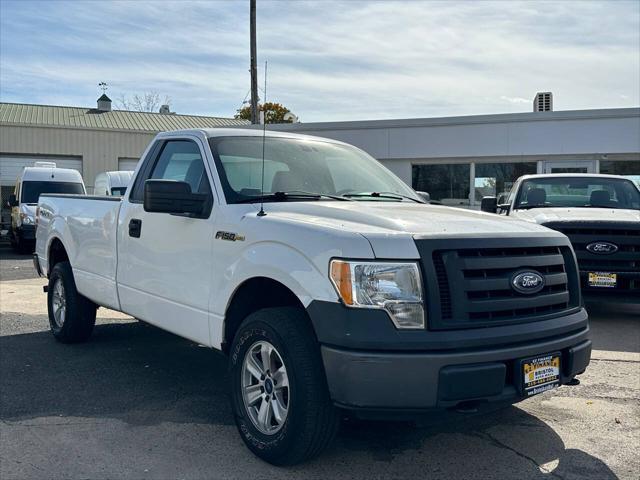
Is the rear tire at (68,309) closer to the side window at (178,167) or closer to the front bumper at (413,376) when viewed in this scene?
the side window at (178,167)

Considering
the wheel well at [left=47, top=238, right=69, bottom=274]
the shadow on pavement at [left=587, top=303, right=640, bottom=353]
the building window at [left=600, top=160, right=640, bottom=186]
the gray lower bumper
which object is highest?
the building window at [left=600, top=160, right=640, bottom=186]

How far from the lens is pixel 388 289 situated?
3385 millimetres

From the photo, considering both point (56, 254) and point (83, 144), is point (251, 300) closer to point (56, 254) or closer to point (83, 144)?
point (56, 254)

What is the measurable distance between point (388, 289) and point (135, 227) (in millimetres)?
2729

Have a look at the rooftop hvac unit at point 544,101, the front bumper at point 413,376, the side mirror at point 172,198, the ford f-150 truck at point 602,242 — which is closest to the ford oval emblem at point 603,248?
the ford f-150 truck at point 602,242

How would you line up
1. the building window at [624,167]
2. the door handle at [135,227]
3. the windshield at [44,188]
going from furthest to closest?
the windshield at [44,188]
the building window at [624,167]
the door handle at [135,227]

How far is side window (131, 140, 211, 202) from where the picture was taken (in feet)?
16.0

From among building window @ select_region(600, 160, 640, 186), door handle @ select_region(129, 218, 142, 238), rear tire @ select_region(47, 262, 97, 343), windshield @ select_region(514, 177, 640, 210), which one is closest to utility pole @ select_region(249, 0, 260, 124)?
building window @ select_region(600, 160, 640, 186)

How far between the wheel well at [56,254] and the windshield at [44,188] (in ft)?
42.5

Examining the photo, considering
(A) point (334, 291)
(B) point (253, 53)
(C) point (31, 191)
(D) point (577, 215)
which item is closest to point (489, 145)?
(B) point (253, 53)

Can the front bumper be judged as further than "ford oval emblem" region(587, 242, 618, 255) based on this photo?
No

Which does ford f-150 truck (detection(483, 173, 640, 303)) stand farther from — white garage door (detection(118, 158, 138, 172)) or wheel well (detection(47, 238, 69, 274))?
white garage door (detection(118, 158, 138, 172))

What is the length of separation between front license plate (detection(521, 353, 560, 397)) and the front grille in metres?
4.52

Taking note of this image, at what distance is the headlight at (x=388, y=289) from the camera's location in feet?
11.1
